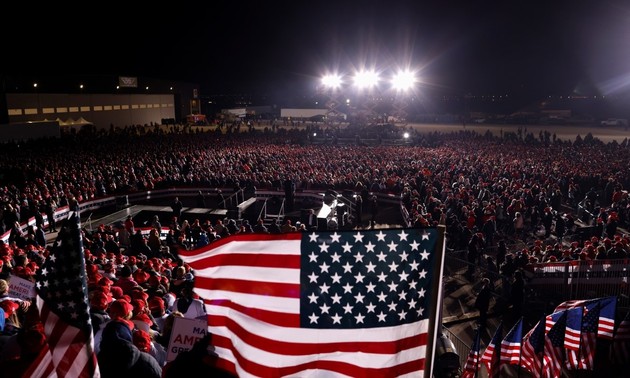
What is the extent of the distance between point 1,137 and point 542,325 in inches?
1628

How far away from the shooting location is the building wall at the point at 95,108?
44.6 metres

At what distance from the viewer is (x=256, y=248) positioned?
436 centimetres

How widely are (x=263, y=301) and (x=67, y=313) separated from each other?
1.64m

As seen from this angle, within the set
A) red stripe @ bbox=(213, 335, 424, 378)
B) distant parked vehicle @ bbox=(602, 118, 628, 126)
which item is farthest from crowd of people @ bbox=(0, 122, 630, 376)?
distant parked vehicle @ bbox=(602, 118, 628, 126)

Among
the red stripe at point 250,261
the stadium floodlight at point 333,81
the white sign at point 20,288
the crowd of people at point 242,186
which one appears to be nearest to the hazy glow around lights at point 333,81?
the stadium floodlight at point 333,81

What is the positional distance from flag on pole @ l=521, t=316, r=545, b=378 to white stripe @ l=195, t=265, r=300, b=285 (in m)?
4.25

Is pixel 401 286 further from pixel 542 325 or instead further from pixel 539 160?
pixel 539 160

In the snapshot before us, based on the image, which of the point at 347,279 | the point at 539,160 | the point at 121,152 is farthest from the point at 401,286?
the point at 121,152

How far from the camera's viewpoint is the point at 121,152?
115 feet

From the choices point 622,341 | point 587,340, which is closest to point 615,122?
point 622,341

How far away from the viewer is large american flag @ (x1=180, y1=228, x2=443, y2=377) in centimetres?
415

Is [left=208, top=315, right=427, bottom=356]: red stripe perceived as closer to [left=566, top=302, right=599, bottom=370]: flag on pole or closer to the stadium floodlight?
[left=566, top=302, right=599, bottom=370]: flag on pole

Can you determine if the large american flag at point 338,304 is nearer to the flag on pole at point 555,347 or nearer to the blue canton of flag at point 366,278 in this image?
the blue canton of flag at point 366,278

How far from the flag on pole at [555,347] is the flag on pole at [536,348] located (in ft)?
0.95
